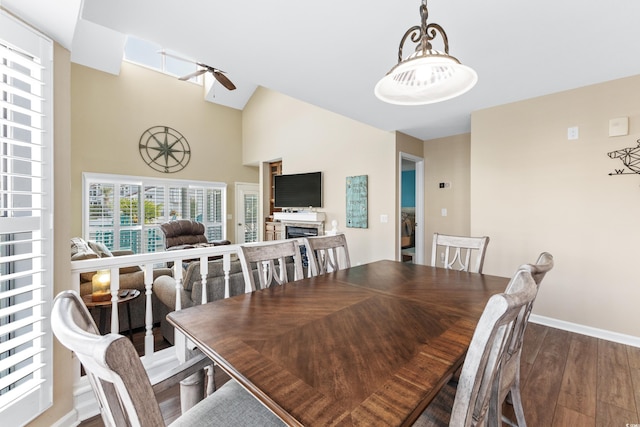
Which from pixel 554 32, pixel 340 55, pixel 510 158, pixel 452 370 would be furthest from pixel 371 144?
pixel 452 370

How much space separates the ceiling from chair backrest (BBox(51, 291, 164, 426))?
152 cm

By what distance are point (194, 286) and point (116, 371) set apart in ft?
6.14

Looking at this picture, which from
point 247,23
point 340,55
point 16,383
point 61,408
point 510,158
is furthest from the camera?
point 510,158

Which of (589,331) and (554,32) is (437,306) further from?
(589,331)

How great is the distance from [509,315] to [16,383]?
6.66 feet

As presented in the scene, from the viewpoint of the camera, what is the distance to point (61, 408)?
4.94ft

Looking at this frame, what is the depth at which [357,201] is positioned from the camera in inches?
184

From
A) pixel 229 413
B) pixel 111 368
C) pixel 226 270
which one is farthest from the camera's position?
pixel 226 270

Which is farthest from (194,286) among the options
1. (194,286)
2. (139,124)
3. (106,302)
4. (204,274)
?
(139,124)

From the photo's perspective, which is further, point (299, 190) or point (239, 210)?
point (239, 210)

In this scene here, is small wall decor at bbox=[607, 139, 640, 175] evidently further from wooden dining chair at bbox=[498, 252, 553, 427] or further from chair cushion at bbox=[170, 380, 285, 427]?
chair cushion at bbox=[170, 380, 285, 427]

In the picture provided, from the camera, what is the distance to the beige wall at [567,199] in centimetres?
254

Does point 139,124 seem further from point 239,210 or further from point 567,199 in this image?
point 567,199

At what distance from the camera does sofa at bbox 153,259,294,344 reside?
220cm
